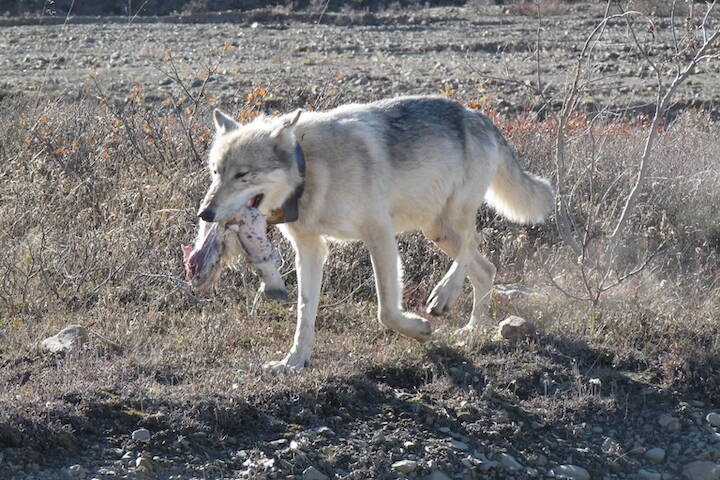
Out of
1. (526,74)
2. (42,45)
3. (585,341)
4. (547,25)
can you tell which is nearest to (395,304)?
(585,341)

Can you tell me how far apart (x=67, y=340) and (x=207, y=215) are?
139 centimetres

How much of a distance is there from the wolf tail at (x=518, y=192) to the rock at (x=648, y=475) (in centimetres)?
233

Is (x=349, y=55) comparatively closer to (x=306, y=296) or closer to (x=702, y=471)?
(x=306, y=296)

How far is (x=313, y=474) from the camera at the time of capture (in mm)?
4336

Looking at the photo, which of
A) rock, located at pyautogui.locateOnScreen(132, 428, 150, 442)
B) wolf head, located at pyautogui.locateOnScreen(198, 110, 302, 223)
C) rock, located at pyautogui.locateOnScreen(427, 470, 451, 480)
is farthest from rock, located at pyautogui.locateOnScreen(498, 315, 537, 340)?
rock, located at pyautogui.locateOnScreen(132, 428, 150, 442)

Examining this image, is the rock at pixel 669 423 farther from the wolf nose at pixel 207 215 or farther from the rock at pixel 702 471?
the wolf nose at pixel 207 215

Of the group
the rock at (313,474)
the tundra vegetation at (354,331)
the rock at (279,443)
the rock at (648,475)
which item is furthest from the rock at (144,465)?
the rock at (648,475)

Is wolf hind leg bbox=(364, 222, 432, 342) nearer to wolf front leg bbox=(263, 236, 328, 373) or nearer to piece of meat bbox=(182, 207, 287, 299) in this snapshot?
wolf front leg bbox=(263, 236, 328, 373)

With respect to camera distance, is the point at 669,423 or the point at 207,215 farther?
the point at 669,423

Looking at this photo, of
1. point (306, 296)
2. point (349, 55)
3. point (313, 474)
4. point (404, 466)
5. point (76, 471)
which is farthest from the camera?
point (349, 55)

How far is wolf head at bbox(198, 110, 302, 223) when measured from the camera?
509 cm

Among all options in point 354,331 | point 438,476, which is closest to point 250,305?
point 354,331

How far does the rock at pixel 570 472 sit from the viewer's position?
4652 mm

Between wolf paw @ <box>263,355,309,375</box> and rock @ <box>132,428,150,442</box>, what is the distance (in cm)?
95
